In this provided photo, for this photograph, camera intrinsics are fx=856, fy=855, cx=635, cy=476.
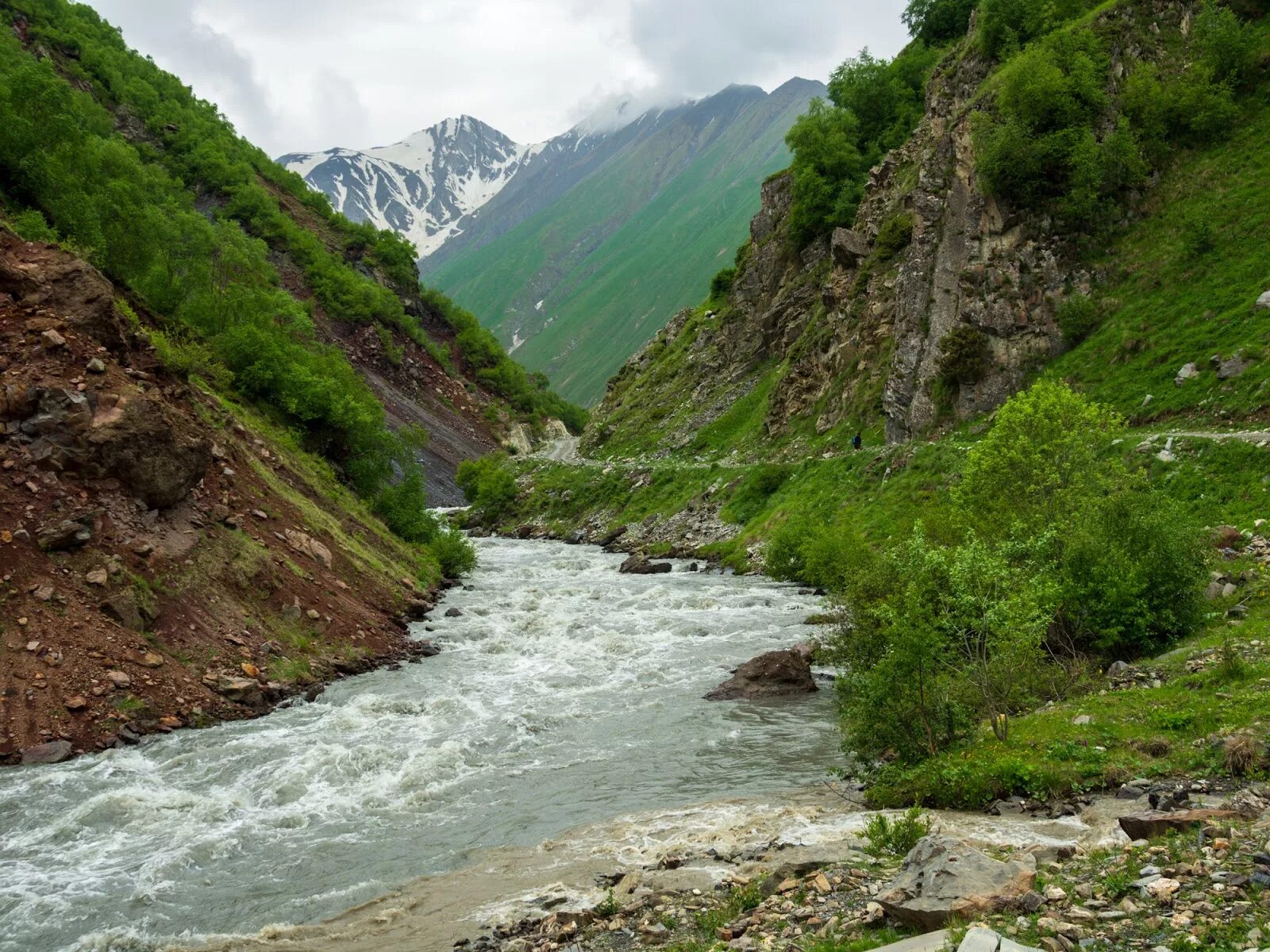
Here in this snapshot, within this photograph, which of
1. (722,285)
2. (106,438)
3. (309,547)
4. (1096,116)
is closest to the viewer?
(106,438)

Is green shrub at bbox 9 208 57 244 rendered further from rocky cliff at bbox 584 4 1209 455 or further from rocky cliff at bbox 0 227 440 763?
rocky cliff at bbox 584 4 1209 455

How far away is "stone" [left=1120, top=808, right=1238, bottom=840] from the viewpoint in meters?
11.5

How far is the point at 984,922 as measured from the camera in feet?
30.7

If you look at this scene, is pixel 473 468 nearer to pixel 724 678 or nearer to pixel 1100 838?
pixel 724 678

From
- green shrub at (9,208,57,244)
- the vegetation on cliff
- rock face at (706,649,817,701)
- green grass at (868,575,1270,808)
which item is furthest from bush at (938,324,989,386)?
green shrub at (9,208,57,244)

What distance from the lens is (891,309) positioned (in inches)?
2766

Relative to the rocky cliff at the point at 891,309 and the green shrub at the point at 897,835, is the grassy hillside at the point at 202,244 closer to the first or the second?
the green shrub at the point at 897,835

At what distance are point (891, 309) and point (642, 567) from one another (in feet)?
103

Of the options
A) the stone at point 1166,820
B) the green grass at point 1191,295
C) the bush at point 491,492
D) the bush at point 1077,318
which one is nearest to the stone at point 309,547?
the stone at point 1166,820

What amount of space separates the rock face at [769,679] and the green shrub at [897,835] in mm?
14033

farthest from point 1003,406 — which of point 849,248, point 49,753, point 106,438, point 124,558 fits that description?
point 849,248

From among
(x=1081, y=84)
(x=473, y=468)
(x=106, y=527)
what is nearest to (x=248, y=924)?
(x=106, y=527)

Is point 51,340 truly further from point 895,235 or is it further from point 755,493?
point 895,235

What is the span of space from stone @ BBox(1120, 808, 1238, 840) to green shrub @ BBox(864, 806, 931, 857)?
115 inches
